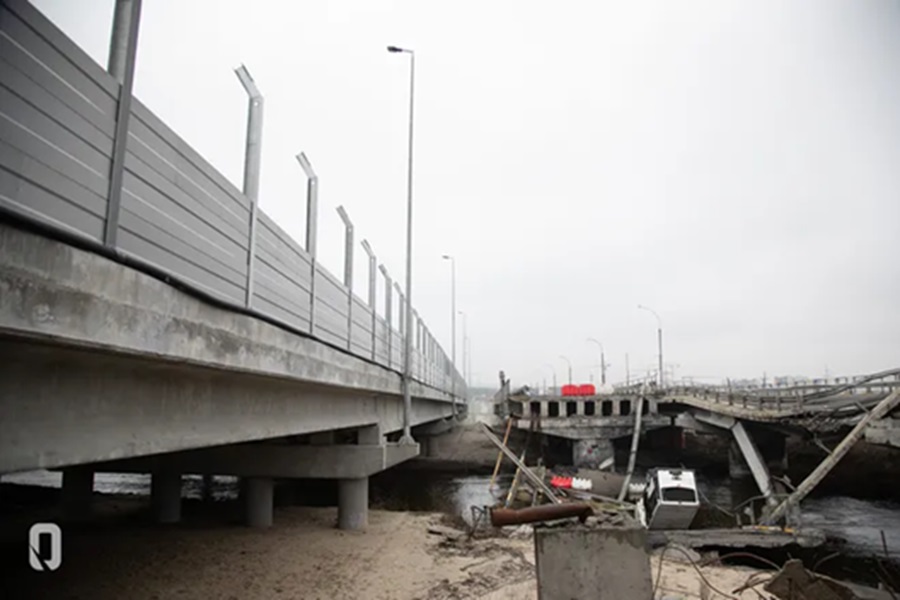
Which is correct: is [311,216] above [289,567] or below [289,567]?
above

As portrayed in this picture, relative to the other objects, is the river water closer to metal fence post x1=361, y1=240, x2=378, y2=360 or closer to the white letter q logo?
metal fence post x1=361, y1=240, x2=378, y2=360

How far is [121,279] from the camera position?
15.8 ft

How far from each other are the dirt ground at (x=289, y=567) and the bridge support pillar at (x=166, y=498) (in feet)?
2.22

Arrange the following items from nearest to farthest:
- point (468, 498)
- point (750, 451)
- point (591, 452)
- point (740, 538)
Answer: point (740, 538)
point (468, 498)
point (750, 451)
point (591, 452)

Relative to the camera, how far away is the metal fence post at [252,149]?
8094 mm

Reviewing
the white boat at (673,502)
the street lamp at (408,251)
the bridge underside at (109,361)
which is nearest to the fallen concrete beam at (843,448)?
the white boat at (673,502)

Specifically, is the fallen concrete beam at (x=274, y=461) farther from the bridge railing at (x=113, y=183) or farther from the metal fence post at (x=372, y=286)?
the bridge railing at (x=113, y=183)

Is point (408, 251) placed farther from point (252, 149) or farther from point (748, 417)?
point (748, 417)

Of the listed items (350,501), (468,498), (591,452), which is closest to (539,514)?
(350,501)

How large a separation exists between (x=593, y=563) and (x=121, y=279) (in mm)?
6429

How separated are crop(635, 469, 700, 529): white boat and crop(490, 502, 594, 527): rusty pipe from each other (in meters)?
15.8

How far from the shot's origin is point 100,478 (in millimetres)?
39125

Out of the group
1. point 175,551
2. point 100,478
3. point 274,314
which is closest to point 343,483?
point 175,551

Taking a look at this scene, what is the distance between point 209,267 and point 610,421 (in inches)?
1681
